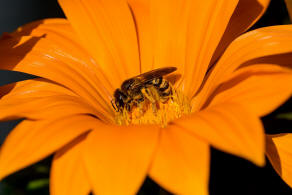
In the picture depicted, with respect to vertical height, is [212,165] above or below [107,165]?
below

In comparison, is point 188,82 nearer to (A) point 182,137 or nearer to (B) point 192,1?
(B) point 192,1

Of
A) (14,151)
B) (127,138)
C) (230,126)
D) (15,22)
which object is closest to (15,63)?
(14,151)

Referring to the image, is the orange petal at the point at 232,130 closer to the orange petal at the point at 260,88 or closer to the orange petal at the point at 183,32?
the orange petal at the point at 260,88

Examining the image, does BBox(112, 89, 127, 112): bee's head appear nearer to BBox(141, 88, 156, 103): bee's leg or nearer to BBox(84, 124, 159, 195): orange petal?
BBox(141, 88, 156, 103): bee's leg

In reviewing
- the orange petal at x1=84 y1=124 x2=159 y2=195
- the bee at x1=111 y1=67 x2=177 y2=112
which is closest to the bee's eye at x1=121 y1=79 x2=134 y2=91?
the bee at x1=111 y1=67 x2=177 y2=112

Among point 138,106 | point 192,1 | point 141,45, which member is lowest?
point 138,106

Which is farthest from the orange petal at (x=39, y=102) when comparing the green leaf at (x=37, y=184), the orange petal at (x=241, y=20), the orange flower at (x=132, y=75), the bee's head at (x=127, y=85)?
the orange petal at (x=241, y=20)
